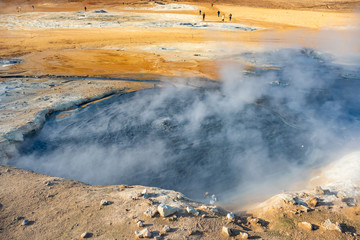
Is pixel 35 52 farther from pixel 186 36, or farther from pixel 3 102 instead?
pixel 186 36

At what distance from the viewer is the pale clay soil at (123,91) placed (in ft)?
11.4

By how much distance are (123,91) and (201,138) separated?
11.5 feet

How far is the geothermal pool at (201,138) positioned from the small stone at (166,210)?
1261mm

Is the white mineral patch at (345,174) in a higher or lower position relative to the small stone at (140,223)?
lower

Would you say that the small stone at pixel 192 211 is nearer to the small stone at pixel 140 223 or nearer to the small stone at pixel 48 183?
the small stone at pixel 140 223

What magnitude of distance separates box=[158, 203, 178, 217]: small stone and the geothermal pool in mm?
1261

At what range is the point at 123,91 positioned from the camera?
8.66 m

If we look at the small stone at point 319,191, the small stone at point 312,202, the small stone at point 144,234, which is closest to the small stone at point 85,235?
the small stone at point 144,234

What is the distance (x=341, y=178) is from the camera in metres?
4.96

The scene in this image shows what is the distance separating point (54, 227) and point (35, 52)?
11912mm

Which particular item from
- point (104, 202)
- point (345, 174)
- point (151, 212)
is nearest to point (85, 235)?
point (104, 202)

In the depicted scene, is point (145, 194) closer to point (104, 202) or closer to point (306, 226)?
point (104, 202)

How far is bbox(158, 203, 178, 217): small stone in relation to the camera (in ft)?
11.5

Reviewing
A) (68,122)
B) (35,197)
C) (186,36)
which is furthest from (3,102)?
(186,36)
